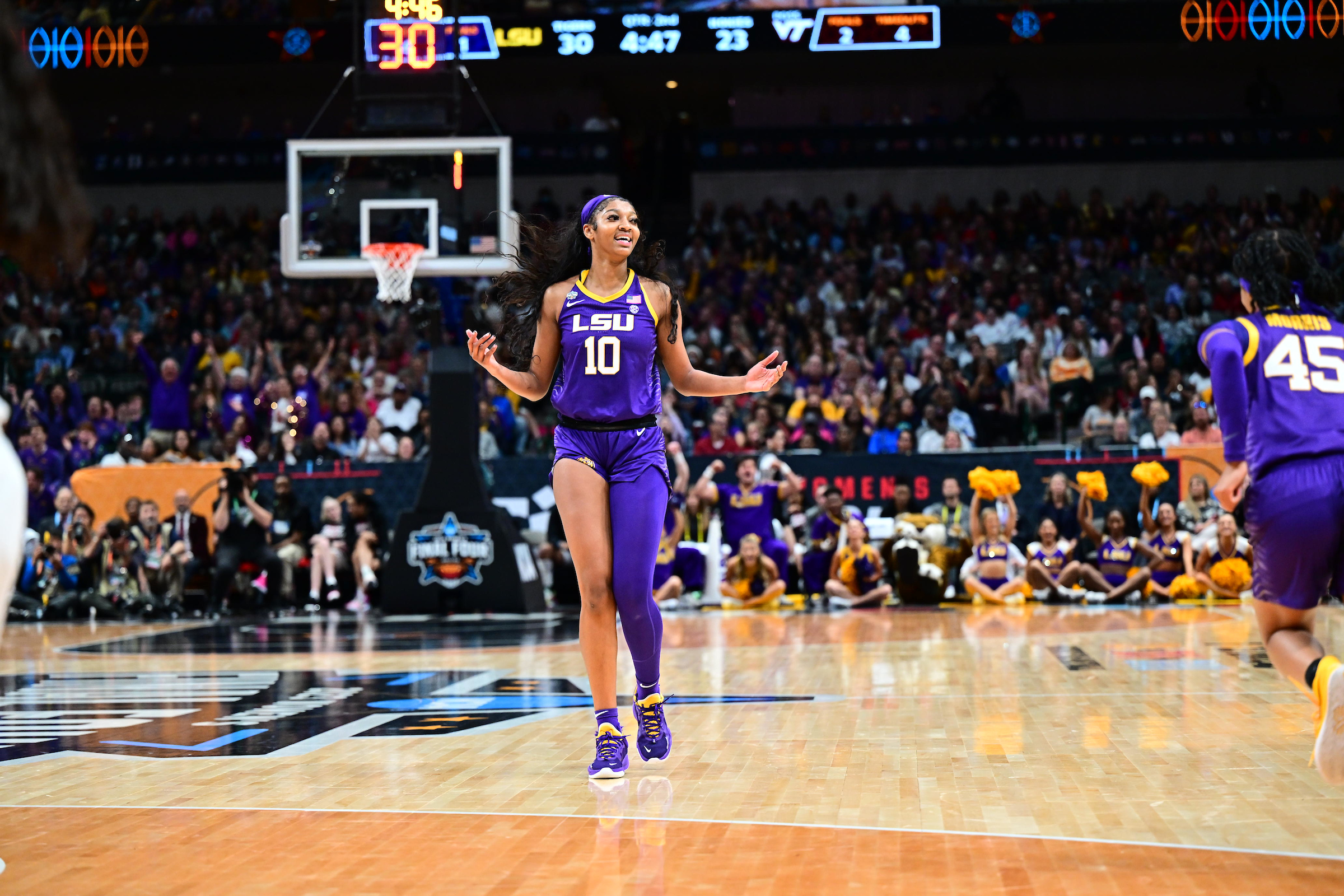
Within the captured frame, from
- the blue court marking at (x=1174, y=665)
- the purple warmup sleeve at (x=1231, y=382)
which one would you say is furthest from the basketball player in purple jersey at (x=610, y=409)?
the blue court marking at (x=1174, y=665)

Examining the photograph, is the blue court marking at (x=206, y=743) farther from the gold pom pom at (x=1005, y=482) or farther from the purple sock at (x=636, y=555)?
the gold pom pom at (x=1005, y=482)

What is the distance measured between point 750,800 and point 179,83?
82.5 ft

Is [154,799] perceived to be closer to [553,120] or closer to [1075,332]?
[1075,332]

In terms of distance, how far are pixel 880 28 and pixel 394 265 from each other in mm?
9905

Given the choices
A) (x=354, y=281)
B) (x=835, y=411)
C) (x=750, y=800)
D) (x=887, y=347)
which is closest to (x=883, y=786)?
(x=750, y=800)

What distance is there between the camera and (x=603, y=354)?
5.27 m

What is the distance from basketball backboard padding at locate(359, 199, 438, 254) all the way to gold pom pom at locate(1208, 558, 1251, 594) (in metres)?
8.19

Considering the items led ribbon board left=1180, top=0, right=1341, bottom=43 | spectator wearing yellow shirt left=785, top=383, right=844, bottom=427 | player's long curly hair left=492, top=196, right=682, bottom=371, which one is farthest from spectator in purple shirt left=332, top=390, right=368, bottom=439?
led ribbon board left=1180, top=0, right=1341, bottom=43

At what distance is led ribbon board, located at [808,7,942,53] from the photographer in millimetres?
20297

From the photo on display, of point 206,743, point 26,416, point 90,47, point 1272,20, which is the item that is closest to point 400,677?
point 206,743

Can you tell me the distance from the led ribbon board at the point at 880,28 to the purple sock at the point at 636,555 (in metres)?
16.5

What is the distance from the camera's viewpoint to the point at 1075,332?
18312 mm

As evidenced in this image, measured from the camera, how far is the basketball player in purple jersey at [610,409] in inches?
202

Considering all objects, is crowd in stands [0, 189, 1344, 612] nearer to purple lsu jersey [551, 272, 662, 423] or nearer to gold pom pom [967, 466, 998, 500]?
gold pom pom [967, 466, 998, 500]
